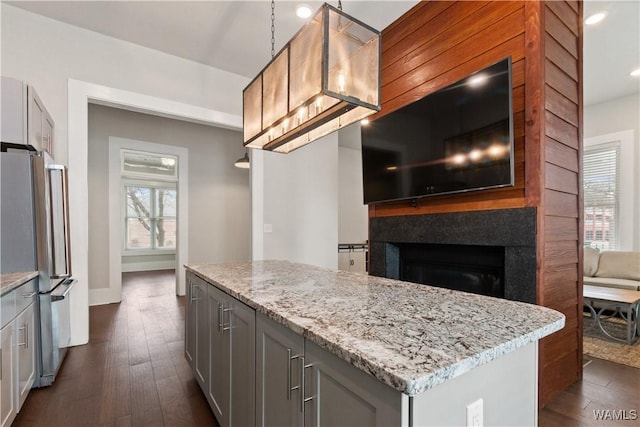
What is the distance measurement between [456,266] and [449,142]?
1004 millimetres

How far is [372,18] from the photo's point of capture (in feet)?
9.71

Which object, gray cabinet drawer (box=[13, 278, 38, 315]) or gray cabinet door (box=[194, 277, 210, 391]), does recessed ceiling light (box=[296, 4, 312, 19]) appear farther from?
gray cabinet drawer (box=[13, 278, 38, 315])

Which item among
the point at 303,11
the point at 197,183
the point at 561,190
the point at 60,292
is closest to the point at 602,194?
the point at 561,190

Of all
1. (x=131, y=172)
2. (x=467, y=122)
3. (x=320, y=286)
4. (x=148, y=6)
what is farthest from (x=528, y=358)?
(x=131, y=172)

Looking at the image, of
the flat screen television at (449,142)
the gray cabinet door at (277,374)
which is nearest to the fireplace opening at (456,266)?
the flat screen television at (449,142)

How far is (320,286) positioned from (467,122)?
62.7 inches

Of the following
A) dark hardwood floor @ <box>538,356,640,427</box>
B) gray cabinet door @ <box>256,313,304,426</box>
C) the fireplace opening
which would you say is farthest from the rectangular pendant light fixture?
dark hardwood floor @ <box>538,356,640,427</box>

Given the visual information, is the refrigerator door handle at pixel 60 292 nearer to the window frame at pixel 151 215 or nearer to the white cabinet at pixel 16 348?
the white cabinet at pixel 16 348

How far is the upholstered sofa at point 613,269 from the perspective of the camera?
3.88m

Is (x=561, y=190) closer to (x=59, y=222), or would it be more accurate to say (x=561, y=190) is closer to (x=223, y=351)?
(x=223, y=351)

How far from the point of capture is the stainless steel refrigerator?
2100mm

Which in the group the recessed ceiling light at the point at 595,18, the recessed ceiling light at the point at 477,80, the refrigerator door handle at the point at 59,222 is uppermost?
the recessed ceiling light at the point at 595,18

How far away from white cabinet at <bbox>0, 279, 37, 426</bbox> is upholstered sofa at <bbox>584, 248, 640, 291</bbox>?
560 centimetres

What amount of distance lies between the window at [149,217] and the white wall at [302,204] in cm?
565
